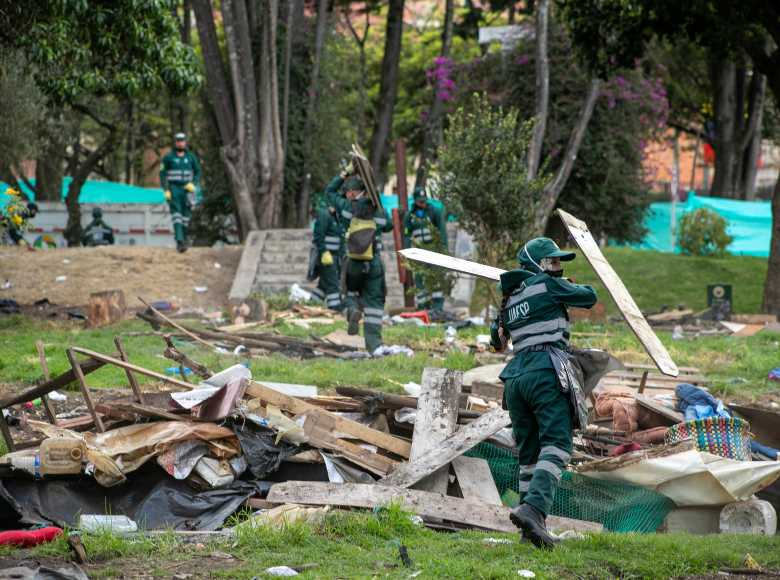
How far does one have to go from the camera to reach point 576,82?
19.0 meters

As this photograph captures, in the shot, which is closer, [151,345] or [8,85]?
[151,345]

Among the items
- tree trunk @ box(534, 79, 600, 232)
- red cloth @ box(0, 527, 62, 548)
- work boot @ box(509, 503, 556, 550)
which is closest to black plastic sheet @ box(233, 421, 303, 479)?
red cloth @ box(0, 527, 62, 548)

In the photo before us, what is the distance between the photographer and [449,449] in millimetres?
5094

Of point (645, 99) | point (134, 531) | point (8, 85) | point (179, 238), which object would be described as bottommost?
point (134, 531)

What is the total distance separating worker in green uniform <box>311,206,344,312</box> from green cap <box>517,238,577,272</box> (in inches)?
274

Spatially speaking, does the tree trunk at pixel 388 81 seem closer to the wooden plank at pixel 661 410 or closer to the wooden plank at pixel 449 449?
the wooden plank at pixel 661 410

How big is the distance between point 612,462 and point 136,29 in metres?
8.53

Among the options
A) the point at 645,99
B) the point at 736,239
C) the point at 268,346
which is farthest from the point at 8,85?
the point at 736,239

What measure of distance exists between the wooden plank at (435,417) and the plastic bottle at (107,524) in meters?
1.76

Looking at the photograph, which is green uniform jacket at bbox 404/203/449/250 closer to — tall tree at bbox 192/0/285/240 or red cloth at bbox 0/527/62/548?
tall tree at bbox 192/0/285/240

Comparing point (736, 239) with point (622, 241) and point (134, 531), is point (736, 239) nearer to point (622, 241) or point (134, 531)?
point (622, 241)

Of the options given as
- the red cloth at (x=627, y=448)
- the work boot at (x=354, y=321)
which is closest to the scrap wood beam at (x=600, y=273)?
the red cloth at (x=627, y=448)

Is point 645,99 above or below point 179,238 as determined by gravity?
above

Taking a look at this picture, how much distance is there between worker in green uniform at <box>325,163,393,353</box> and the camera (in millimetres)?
9281
